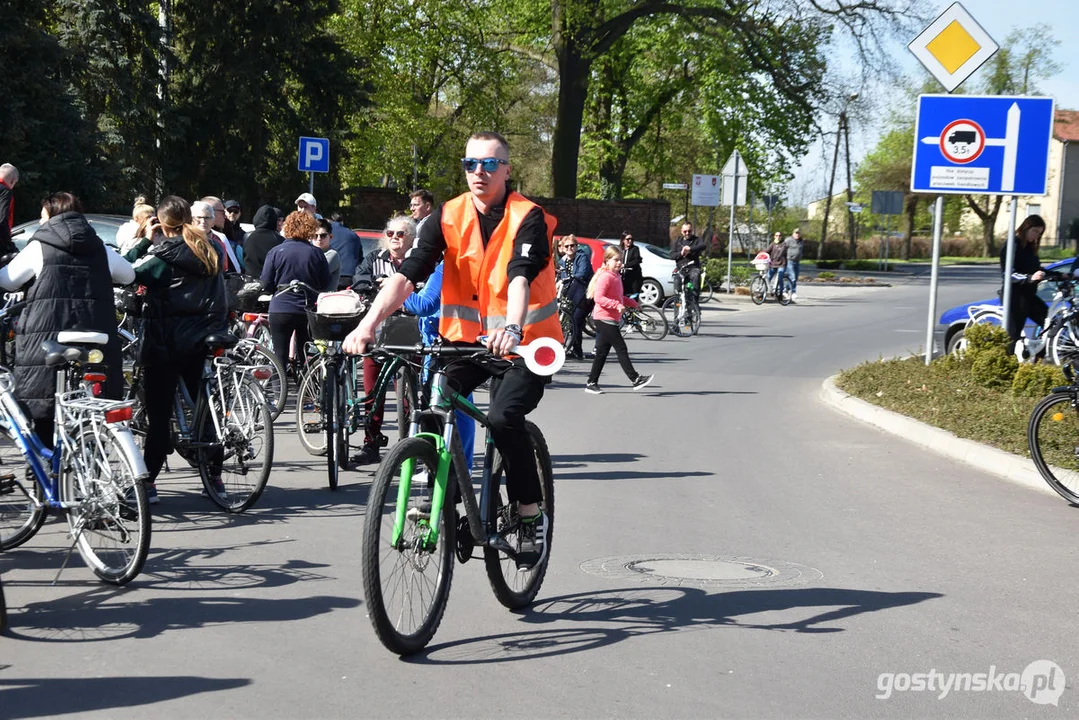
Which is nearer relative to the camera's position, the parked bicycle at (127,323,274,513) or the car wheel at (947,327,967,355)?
the parked bicycle at (127,323,274,513)

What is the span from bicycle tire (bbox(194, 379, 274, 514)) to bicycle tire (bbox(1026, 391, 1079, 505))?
485 centimetres

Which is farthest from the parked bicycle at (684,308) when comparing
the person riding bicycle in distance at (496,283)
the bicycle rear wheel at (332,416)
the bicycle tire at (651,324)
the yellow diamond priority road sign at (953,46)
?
the person riding bicycle in distance at (496,283)

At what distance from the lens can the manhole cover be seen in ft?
21.5

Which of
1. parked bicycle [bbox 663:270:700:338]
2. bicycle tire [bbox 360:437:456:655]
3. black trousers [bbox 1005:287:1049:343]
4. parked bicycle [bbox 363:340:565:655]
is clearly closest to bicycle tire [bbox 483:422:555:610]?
parked bicycle [bbox 363:340:565:655]

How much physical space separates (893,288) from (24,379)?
43.0 metres

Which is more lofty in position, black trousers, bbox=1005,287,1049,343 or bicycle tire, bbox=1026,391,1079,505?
black trousers, bbox=1005,287,1049,343

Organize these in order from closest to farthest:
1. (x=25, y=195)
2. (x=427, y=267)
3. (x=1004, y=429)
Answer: (x=427, y=267)
(x=1004, y=429)
(x=25, y=195)

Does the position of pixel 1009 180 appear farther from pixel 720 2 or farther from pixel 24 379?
pixel 720 2

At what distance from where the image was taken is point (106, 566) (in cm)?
621

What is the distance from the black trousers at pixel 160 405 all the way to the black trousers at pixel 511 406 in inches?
112

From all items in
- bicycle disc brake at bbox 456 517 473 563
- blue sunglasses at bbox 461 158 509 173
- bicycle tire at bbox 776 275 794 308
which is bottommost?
bicycle tire at bbox 776 275 794 308

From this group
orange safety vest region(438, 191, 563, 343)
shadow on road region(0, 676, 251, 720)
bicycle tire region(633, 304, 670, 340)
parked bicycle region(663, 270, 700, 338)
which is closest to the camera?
shadow on road region(0, 676, 251, 720)

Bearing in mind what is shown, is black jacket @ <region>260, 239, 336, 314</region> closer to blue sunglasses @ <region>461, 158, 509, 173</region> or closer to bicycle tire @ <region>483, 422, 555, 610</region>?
bicycle tire @ <region>483, 422, 555, 610</region>

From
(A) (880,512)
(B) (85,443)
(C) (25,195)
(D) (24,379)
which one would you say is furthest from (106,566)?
(C) (25,195)
